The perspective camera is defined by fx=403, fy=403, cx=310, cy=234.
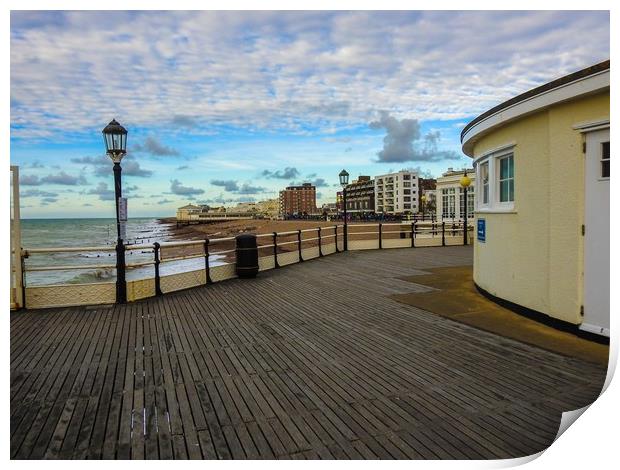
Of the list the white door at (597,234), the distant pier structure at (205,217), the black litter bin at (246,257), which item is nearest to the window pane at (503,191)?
the white door at (597,234)

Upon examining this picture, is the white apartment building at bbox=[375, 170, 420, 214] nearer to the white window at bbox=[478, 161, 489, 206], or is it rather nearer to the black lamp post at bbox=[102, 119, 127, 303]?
the white window at bbox=[478, 161, 489, 206]

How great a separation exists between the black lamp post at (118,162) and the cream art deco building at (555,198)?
6880 mm

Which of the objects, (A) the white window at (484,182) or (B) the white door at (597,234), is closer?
(B) the white door at (597,234)

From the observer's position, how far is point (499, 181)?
738 cm

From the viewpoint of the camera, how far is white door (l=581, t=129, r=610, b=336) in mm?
5008

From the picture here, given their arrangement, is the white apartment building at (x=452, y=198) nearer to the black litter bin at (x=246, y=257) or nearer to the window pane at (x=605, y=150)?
the black litter bin at (x=246, y=257)

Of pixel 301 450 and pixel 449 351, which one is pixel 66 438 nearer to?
pixel 301 450

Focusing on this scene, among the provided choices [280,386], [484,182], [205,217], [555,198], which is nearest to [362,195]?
[205,217]

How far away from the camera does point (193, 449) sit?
3012 mm

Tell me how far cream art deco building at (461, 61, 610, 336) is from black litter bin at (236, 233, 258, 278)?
589cm

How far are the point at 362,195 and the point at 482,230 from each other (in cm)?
13180

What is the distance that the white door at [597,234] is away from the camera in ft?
16.4

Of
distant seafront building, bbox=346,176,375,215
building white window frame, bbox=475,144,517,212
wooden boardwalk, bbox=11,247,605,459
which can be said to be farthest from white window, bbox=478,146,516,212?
distant seafront building, bbox=346,176,375,215
